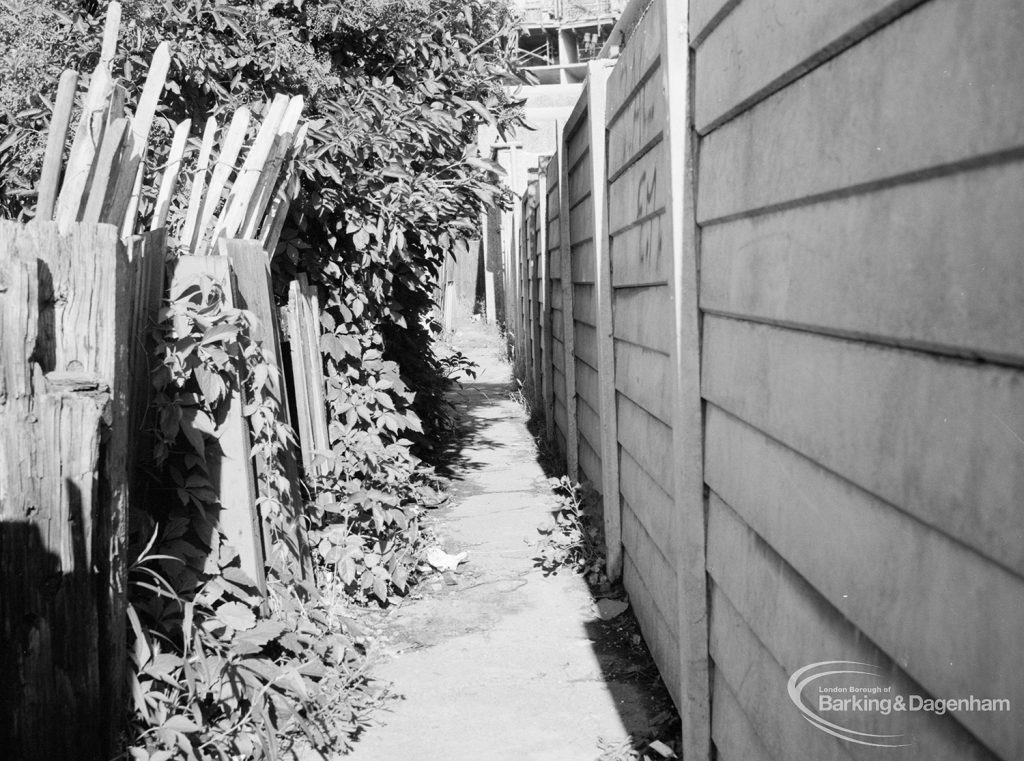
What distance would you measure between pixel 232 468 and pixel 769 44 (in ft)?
7.34

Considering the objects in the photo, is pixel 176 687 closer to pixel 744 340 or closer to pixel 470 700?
pixel 470 700

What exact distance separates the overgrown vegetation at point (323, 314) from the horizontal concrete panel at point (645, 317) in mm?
1345

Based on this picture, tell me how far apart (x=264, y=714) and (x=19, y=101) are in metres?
3.32

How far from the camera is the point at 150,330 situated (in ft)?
9.94

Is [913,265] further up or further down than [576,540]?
further up

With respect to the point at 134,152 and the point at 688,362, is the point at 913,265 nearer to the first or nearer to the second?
the point at 688,362

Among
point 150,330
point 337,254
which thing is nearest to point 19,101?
point 337,254

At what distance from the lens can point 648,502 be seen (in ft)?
12.3

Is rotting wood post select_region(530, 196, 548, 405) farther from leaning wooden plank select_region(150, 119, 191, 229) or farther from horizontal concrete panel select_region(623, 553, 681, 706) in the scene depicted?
leaning wooden plank select_region(150, 119, 191, 229)

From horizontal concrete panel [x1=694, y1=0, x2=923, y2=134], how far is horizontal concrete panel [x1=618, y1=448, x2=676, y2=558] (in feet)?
4.39

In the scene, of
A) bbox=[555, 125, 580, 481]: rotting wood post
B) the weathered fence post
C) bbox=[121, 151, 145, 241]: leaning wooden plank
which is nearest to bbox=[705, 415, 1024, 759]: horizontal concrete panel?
bbox=[121, 151, 145, 241]: leaning wooden plank

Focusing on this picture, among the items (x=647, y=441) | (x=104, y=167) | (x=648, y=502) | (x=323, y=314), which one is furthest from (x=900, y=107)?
(x=323, y=314)

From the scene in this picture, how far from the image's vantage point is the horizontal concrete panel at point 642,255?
306 centimetres

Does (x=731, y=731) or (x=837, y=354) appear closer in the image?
(x=837, y=354)
